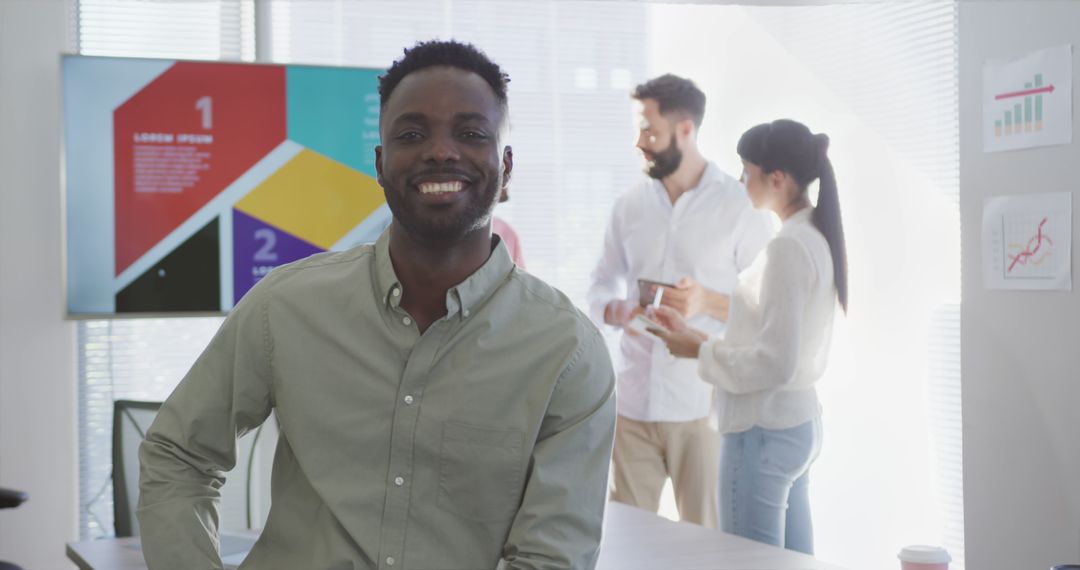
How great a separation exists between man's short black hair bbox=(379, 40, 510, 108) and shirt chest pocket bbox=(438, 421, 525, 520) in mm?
450

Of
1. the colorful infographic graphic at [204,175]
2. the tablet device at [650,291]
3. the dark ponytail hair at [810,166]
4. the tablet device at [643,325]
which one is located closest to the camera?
the dark ponytail hair at [810,166]

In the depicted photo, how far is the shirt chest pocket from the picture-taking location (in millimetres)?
1467

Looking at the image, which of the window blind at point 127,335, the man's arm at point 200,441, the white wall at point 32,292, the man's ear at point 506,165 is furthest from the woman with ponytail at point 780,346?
the white wall at point 32,292

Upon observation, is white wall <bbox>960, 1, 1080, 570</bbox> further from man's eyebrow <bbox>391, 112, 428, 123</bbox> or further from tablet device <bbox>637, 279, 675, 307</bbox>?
man's eyebrow <bbox>391, 112, 428, 123</bbox>

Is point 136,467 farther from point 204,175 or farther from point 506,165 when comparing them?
point 506,165

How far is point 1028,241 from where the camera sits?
11.1ft

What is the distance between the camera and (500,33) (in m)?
4.54

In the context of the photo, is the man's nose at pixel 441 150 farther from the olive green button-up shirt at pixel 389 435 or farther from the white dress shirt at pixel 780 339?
the white dress shirt at pixel 780 339

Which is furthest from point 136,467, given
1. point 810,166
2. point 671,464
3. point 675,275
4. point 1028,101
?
point 1028,101

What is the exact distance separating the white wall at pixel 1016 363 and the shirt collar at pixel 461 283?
90.4 inches

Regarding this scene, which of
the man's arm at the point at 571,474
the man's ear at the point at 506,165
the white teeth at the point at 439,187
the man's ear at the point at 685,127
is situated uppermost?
the man's ear at the point at 685,127

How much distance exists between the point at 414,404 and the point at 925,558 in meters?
1.19

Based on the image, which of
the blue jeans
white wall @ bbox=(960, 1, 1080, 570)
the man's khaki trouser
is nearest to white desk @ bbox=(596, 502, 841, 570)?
the blue jeans

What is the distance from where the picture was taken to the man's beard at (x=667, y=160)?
387 cm
